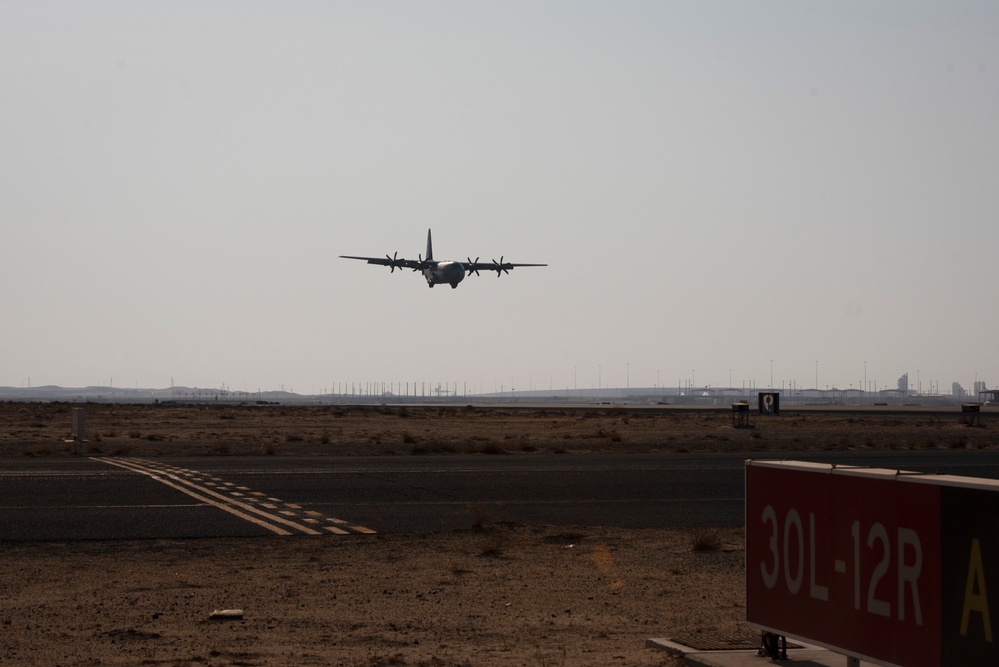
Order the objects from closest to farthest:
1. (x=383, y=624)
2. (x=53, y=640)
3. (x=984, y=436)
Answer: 1. (x=53, y=640)
2. (x=383, y=624)
3. (x=984, y=436)

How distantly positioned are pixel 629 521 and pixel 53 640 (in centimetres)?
1059

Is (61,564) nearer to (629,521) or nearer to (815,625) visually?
(629,521)

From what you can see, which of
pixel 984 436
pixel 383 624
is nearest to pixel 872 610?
pixel 383 624

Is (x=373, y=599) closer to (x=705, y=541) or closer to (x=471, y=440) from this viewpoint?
(x=705, y=541)

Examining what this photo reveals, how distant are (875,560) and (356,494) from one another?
16.7m

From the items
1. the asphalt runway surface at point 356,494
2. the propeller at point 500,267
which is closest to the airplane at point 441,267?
the propeller at point 500,267

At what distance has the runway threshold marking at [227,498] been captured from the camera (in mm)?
16984

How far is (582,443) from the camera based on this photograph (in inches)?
1790

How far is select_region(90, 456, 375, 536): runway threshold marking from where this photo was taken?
17.0 metres

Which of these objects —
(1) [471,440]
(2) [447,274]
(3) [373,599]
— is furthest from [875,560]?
(2) [447,274]

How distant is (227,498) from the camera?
69.8 feet

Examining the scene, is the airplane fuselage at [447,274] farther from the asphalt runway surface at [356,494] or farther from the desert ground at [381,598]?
the desert ground at [381,598]

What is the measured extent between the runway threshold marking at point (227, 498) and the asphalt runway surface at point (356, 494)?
0.11ft

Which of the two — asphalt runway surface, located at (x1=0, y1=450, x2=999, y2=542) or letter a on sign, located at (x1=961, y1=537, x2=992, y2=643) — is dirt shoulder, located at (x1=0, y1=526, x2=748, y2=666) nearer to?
asphalt runway surface, located at (x1=0, y1=450, x2=999, y2=542)
